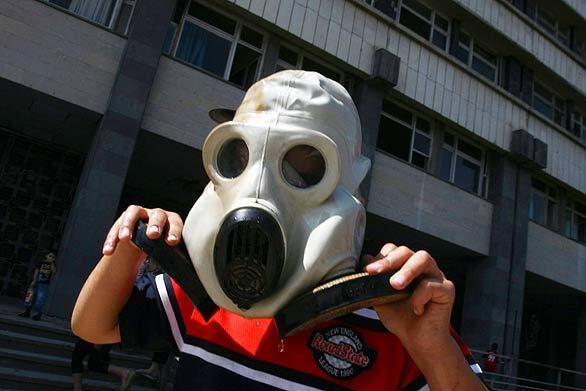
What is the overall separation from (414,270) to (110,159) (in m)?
8.00

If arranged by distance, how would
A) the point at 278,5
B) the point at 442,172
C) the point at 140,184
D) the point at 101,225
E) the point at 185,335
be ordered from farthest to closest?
the point at 442,172
the point at 140,184
the point at 278,5
the point at 101,225
the point at 185,335

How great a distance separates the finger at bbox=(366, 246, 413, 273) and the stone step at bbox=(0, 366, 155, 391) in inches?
236

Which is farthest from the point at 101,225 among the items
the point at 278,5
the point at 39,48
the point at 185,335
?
the point at 185,335

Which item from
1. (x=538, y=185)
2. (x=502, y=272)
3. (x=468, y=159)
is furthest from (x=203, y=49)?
(x=538, y=185)

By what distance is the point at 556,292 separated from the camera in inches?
Result: 633

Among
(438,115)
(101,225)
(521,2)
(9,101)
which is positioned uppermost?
(521,2)

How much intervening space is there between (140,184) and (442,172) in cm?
778

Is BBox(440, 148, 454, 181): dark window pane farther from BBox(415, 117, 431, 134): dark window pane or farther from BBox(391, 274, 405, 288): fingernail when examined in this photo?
BBox(391, 274, 405, 288): fingernail

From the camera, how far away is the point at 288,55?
11.0 m

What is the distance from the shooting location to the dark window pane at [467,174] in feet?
44.3

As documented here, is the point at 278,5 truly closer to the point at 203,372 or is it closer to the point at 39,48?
the point at 39,48

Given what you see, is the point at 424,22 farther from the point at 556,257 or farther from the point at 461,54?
the point at 556,257

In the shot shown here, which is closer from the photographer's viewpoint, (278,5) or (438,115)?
(278,5)

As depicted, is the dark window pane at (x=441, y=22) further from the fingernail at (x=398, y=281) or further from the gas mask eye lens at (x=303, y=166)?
the fingernail at (x=398, y=281)
